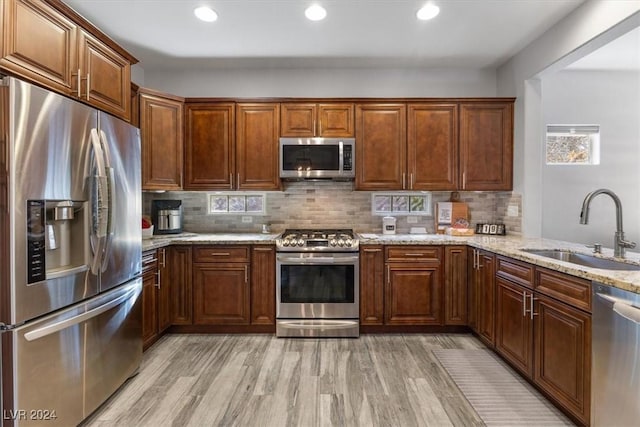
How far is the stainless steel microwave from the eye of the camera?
348 cm

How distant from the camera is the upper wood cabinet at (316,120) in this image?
353 centimetres

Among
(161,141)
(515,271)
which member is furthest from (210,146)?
(515,271)

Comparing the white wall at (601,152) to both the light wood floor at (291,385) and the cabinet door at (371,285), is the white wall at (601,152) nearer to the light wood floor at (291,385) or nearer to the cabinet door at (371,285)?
the light wood floor at (291,385)

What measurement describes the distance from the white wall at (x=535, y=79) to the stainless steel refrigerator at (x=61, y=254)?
339 cm

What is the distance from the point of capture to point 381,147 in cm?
354

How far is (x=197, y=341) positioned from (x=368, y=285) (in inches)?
66.2

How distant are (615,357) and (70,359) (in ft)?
8.87

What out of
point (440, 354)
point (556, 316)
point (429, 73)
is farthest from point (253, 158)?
point (556, 316)

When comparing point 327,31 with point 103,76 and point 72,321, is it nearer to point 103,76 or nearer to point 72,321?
point 103,76

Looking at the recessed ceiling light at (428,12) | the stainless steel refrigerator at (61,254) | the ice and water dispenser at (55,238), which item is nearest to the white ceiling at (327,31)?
the recessed ceiling light at (428,12)

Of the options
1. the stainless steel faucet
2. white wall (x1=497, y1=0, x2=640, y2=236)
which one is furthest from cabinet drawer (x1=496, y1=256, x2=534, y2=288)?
white wall (x1=497, y1=0, x2=640, y2=236)

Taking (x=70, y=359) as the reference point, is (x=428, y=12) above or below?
above

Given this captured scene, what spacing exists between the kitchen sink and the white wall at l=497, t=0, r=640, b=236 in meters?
0.79

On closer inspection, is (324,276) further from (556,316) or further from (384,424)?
(556,316)
